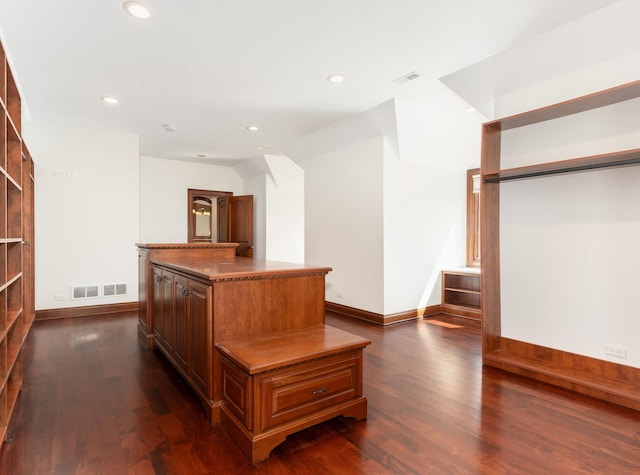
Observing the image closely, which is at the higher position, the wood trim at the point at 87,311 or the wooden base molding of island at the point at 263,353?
the wooden base molding of island at the point at 263,353

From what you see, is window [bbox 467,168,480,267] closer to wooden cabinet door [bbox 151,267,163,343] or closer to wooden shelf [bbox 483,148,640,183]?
wooden shelf [bbox 483,148,640,183]

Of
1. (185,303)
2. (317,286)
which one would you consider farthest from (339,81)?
(185,303)

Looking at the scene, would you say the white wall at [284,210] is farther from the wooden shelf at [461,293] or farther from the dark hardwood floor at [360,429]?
the dark hardwood floor at [360,429]

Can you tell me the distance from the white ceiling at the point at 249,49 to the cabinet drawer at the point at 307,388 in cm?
237

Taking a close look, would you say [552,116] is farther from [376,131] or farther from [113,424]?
[113,424]

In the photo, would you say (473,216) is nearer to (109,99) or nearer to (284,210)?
(284,210)

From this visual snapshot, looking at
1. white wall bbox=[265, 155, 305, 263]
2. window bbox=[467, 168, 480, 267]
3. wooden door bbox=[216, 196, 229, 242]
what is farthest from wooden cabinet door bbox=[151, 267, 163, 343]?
wooden door bbox=[216, 196, 229, 242]

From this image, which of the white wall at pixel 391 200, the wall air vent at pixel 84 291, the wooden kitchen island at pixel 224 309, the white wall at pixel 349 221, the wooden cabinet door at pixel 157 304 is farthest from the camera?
the wall air vent at pixel 84 291

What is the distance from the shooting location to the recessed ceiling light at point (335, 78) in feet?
11.3

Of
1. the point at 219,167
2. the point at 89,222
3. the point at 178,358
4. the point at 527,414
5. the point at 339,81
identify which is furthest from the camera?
Result: the point at 219,167

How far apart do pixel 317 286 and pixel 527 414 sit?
1616 mm

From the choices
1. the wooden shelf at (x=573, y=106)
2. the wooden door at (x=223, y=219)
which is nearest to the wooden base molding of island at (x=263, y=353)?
the wooden shelf at (x=573, y=106)

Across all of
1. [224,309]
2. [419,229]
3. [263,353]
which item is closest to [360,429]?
[263,353]

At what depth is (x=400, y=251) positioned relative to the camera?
4.84 meters
